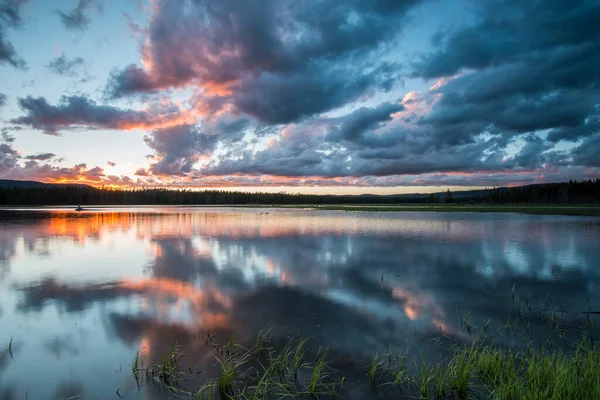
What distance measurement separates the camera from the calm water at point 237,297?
8.82 metres

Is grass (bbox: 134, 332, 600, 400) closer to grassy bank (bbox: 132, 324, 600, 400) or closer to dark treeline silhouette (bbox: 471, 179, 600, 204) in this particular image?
grassy bank (bbox: 132, 324, 600, 400)

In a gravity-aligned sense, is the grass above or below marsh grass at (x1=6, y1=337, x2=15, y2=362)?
above

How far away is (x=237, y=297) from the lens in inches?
552

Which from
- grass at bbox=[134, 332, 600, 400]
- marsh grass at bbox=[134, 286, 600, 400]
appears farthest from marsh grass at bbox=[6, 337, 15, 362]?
grass at bbox=[134, 332, 600, 400]

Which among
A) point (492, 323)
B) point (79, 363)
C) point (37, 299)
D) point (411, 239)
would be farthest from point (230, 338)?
point (411, 239)

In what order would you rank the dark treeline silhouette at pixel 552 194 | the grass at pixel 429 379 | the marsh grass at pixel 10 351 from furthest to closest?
the dark treeline silhouette at pixel 552 194
the marsh grass at pixel 10 351
the grass at pixel 429 379

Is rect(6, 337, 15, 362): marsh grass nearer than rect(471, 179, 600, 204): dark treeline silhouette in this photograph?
Yes

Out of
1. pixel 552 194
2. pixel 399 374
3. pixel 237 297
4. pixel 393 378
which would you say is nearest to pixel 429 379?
pixel 399 374

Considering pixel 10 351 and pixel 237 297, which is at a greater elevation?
Result: pixel 10 351

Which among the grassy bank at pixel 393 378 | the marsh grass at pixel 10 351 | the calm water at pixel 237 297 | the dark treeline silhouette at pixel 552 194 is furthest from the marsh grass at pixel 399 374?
the dark treeline silhouette at pixel 552 194

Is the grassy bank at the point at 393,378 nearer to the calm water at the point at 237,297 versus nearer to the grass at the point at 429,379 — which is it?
the grass at the point at 429,379

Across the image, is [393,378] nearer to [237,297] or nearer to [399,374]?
[399,374]

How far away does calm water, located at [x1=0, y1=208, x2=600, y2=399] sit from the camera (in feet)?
28.9

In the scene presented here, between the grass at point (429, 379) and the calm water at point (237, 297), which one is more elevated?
the grass at point (429, 379)
